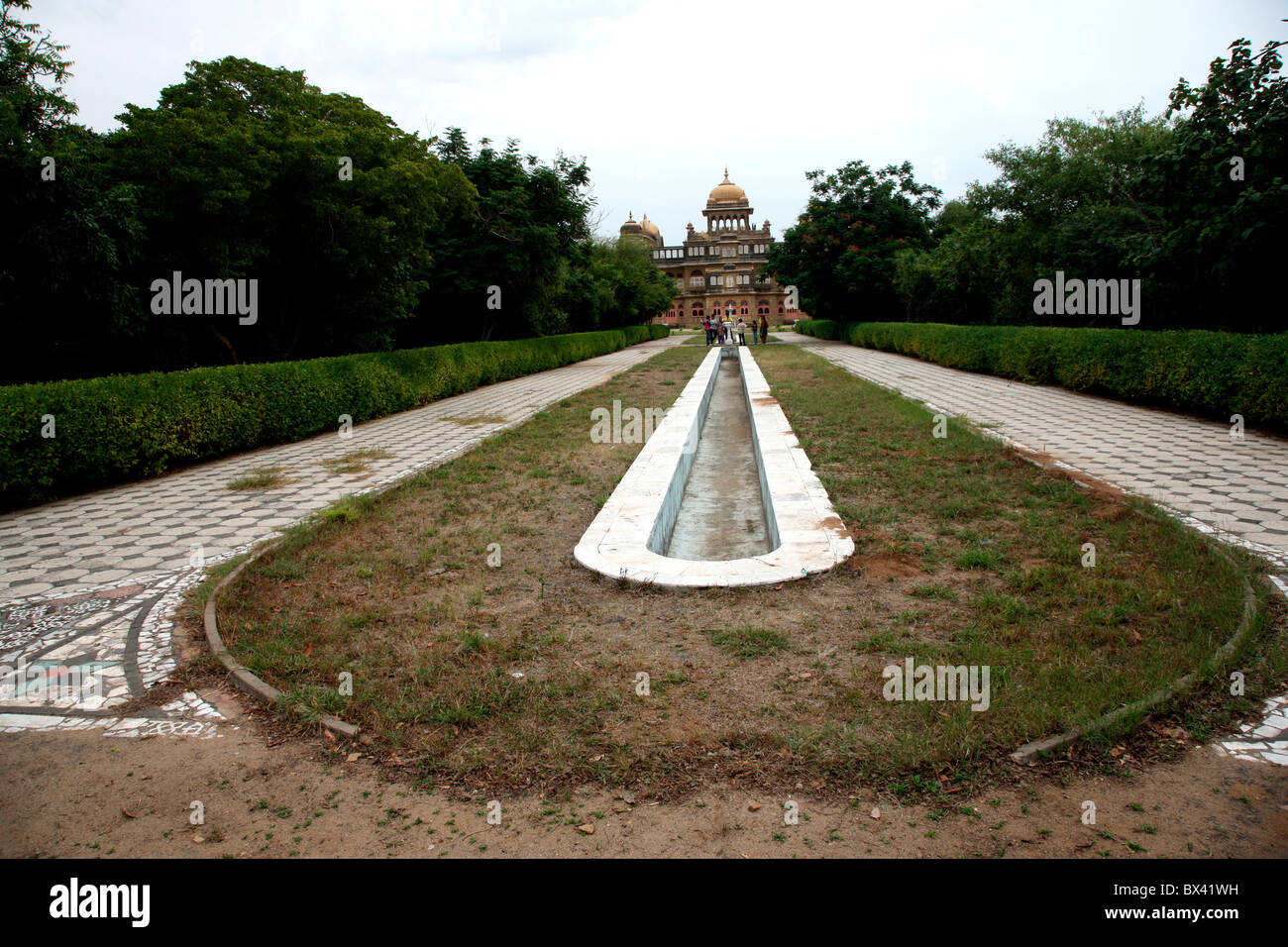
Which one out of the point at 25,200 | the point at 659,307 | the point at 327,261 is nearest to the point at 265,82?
the point at 327,261

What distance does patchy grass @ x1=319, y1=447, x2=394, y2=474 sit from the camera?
332 inches

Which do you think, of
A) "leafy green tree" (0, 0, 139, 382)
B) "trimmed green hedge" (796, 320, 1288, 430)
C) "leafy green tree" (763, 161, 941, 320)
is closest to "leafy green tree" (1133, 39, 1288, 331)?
"trimmed green hedge" (796, 320, 1288, 430)

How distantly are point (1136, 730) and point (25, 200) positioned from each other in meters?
11.3

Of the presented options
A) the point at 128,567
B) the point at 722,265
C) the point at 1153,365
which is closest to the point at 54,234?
the point at 128,567

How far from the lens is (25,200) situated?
8633mm

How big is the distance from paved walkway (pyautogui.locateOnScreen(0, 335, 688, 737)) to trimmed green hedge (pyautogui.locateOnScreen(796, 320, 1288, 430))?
9.29 metres

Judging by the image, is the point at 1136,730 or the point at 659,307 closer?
the point at 1136,730

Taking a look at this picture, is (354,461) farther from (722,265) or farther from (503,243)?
(722,265)

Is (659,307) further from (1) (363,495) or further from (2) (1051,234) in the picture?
(1) (363,495)

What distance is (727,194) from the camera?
8469cm

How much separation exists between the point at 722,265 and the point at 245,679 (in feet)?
268

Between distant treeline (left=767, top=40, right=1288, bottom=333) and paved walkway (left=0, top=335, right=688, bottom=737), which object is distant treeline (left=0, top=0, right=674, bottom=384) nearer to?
paved walkway (left=0, top=335, right=688, bottom=737)

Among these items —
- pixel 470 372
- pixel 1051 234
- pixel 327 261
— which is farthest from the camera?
pixel 1051 234

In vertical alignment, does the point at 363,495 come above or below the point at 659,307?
below
